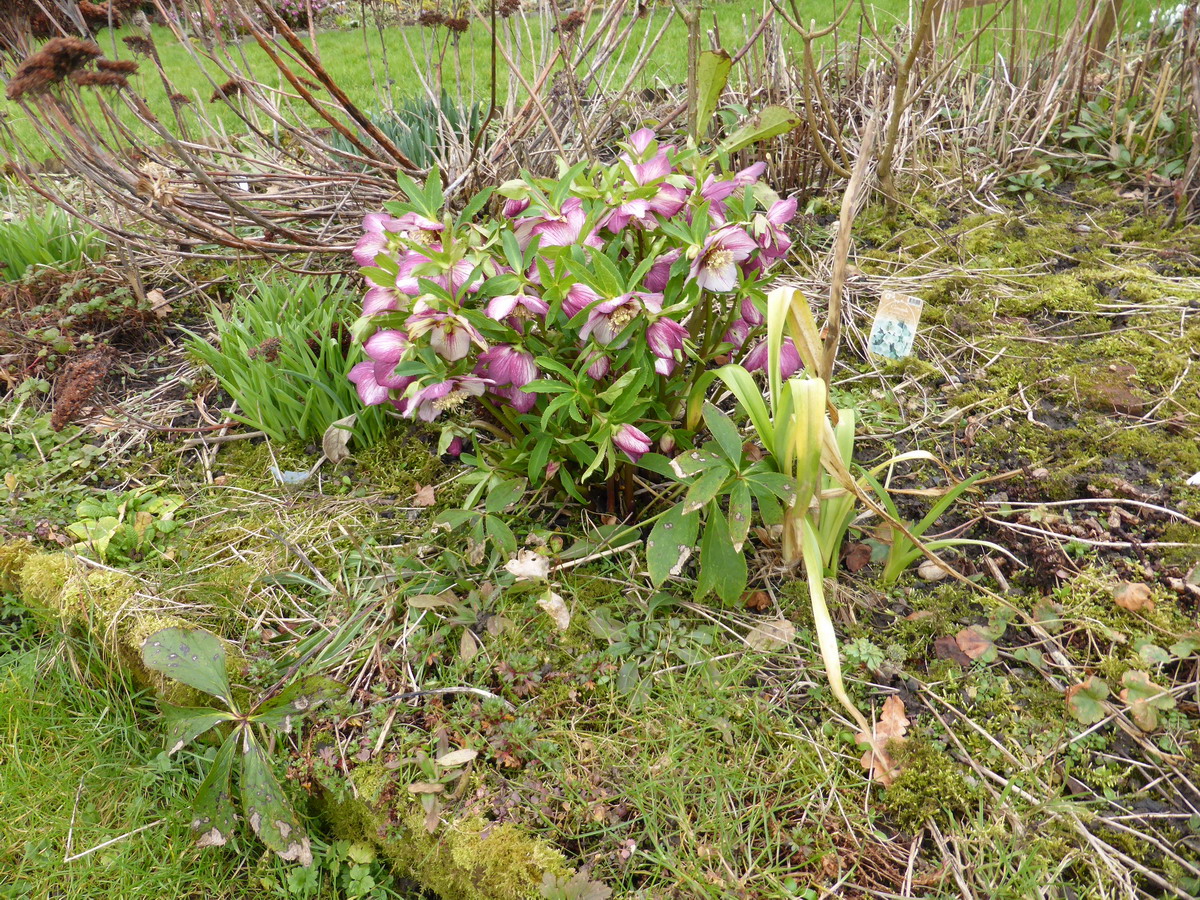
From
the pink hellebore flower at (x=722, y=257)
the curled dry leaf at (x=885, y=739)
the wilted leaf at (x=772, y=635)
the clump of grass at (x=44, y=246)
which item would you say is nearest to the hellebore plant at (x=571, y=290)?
the pink hellebore flower at (x=722, y=257)

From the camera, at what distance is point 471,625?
163 cm

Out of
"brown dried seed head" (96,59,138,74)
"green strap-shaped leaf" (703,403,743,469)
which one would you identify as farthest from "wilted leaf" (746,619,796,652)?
"brown dried seed head" (96,59,138,74)

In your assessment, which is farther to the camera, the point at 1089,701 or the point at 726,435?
the point at 726,435

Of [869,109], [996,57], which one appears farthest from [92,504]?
[996,57]

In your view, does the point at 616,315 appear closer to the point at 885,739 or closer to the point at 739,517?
the point at 739,517

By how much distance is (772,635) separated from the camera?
1.54 metres

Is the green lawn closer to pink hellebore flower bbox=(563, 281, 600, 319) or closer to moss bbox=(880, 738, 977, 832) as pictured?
pink hellebore flower bbox=(563, 281, 600, 319)

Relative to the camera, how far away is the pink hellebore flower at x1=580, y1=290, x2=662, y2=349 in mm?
1382

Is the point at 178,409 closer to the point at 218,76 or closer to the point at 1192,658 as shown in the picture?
the point at 1192,658

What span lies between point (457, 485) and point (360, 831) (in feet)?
2.60

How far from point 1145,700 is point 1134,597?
256mm

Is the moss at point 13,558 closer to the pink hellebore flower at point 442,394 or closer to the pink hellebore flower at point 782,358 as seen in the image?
the pink hellebore flower at point 442,394

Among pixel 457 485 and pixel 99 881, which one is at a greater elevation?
pixel 457 485

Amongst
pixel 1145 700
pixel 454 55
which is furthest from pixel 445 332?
pixel 454 55
